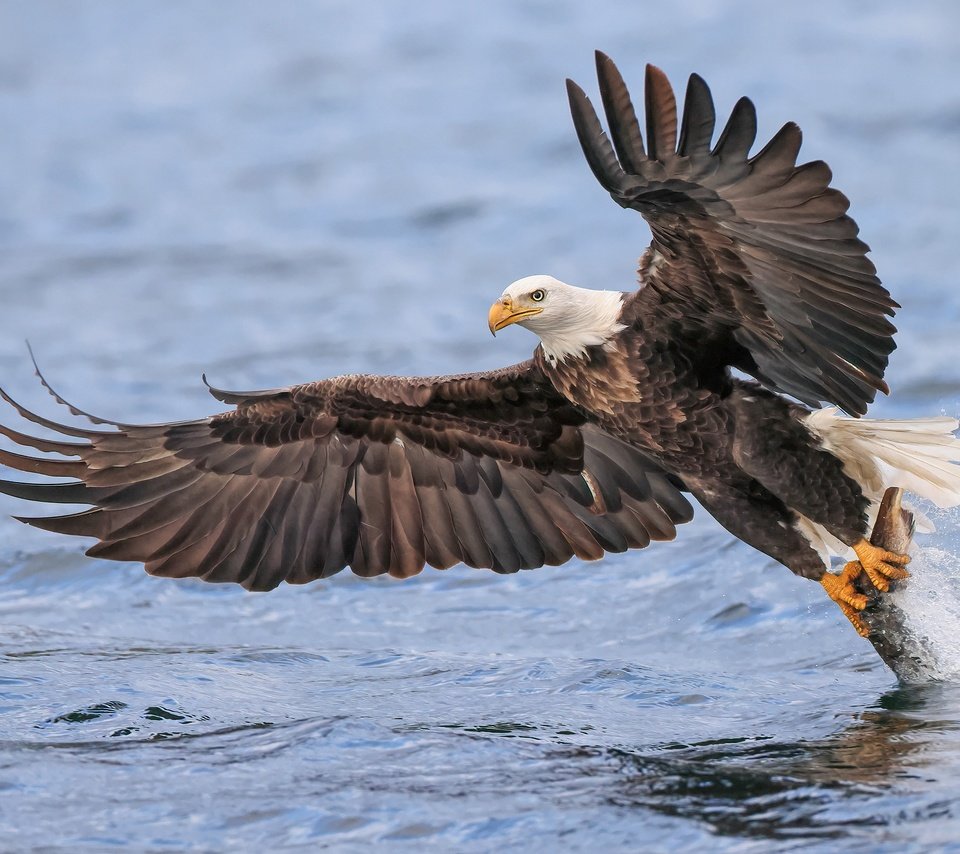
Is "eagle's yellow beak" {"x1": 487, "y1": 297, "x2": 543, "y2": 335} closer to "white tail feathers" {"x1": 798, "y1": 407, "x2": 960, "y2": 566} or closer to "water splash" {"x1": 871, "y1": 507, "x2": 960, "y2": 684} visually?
"white tail feathers" {"x1": 798, "y1": 407, "x2": 960, "y2": 566}

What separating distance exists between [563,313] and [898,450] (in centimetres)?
136

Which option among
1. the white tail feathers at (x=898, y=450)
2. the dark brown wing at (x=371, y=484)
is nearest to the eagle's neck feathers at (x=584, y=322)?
the dark brown wing at (x=371, y=484)

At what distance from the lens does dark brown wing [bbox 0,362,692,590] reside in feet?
23.5

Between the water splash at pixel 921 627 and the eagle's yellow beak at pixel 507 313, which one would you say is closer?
the eagle's yellow beak at pixel 507 313

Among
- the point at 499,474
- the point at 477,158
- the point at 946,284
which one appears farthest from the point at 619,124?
the point at 477,158

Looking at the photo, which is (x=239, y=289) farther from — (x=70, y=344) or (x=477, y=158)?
(x=477, y=158)

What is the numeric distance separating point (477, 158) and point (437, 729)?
11.0 meters

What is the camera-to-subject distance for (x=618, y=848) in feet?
16.6

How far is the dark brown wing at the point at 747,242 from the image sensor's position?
5.18m

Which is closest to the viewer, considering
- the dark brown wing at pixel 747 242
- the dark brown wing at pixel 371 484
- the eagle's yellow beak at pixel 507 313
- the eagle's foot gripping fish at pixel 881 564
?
the dark brown wing at pixel 747 242

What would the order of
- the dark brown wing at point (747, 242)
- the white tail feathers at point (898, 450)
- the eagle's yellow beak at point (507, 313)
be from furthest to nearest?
the eagle's yellow beak at point (507, 313) < the white tail feathers at point (898, 450) < the dark brown wing at point (747, 242)

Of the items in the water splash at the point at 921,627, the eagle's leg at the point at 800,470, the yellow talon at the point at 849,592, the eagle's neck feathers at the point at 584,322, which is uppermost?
the eagle's neck feathers at the point at 584,322

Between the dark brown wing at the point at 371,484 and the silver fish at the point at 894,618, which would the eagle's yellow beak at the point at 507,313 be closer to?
the dark brown wing at the point at 371,484

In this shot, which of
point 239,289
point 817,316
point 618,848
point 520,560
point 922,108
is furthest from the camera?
point 922,108
